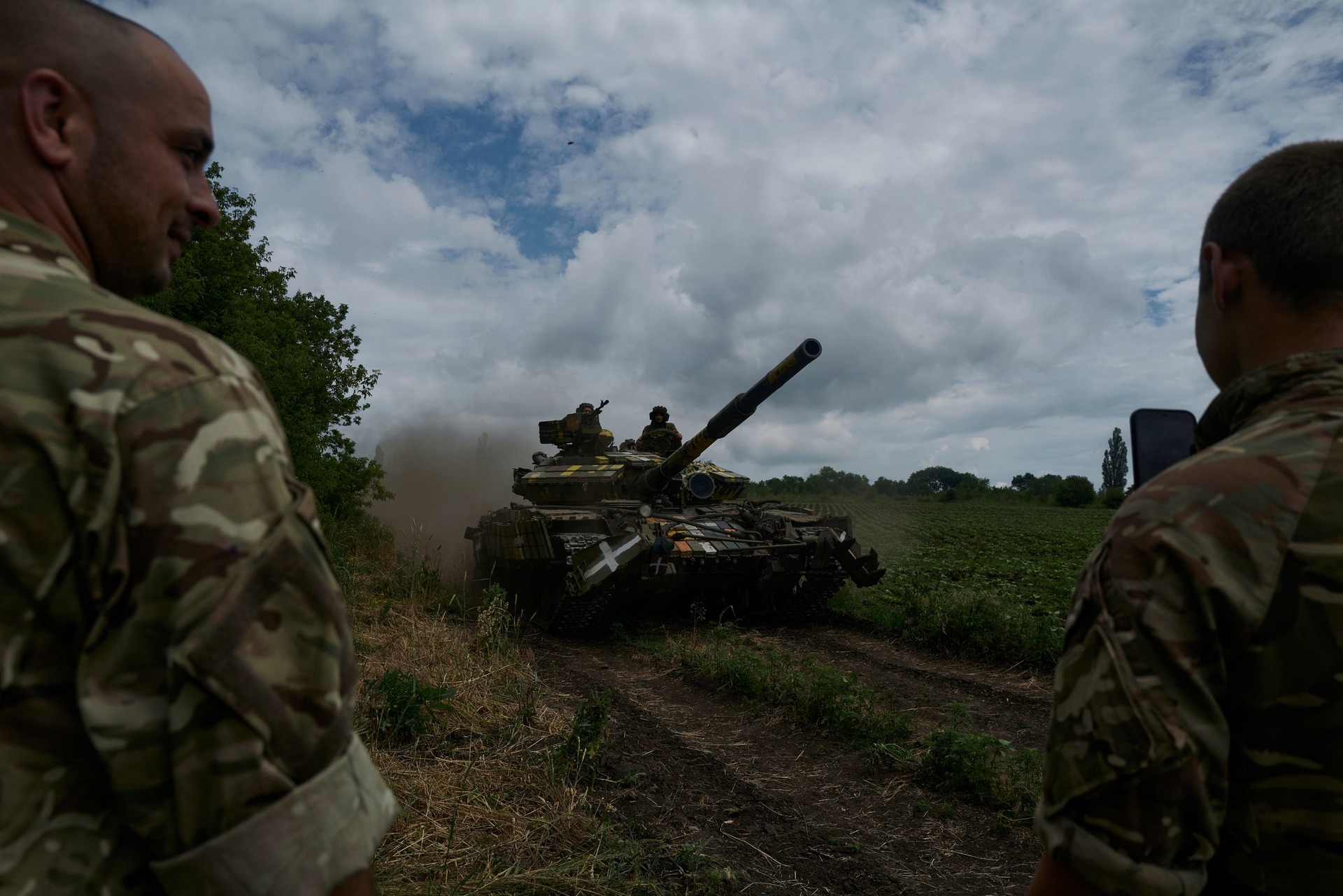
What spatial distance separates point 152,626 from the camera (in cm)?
96

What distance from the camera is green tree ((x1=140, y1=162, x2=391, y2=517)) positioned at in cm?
1328

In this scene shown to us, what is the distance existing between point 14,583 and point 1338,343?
1.83m

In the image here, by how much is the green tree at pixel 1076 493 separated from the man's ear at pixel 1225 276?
51806 millimetres

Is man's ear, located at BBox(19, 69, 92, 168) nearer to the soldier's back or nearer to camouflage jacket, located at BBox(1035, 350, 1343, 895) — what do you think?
the soldier's back

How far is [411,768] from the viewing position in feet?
16.0

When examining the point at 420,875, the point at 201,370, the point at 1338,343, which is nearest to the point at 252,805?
the point at 201,370

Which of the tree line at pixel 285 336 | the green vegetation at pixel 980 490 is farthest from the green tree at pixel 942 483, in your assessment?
the tree line at pixel 285 336

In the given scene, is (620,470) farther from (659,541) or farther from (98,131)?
(98,131)

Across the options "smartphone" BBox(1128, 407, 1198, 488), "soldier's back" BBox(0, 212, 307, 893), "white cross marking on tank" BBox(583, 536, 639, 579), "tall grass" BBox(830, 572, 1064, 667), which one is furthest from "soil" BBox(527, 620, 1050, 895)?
"soldier's back" BBox(0, 212, 307, 893)

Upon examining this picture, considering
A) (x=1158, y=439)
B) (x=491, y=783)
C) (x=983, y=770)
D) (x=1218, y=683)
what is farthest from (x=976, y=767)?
(x=1218, y=683)

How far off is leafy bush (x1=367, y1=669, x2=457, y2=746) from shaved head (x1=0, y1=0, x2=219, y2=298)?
460 centimetres

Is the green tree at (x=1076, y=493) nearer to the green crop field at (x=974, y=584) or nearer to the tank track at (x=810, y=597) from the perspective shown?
the green crop field at (x=974, y=584)

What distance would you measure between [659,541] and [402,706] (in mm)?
4446

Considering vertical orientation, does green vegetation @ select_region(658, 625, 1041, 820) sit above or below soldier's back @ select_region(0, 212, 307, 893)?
below
